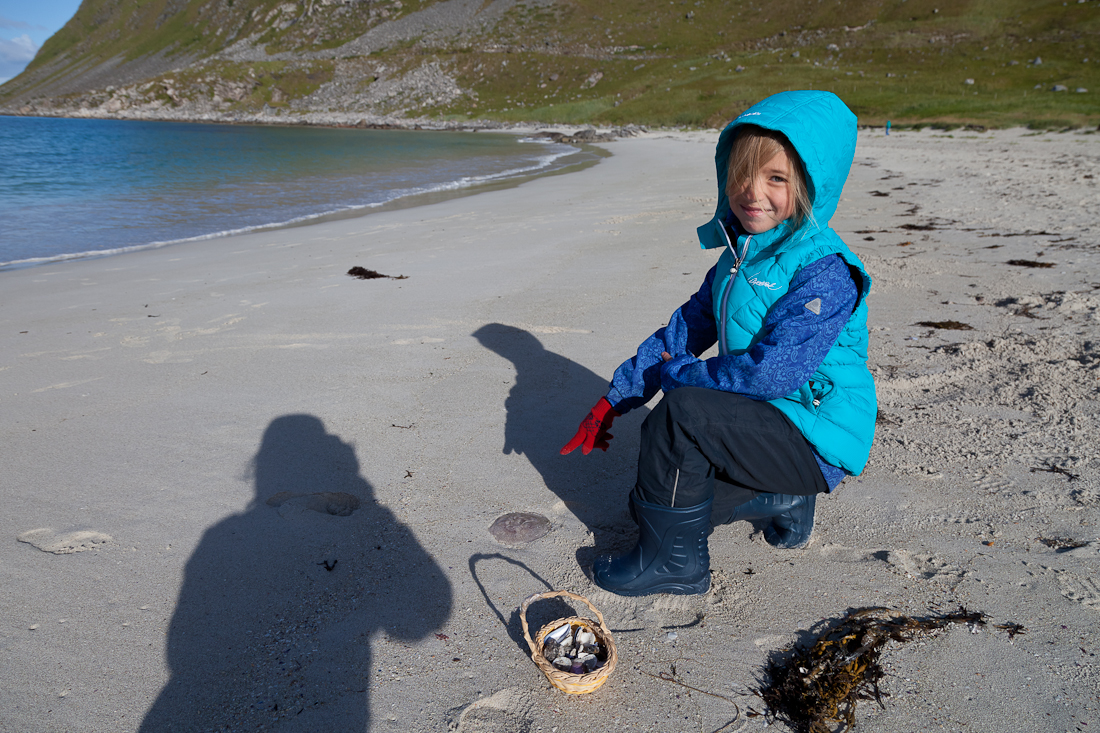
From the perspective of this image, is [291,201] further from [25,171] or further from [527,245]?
→ [25,171]

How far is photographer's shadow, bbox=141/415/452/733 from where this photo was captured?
176 cm

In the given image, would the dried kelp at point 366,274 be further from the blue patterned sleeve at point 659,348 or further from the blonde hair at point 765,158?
the blonde hair at point 765,158

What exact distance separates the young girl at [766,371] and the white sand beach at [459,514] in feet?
1.03

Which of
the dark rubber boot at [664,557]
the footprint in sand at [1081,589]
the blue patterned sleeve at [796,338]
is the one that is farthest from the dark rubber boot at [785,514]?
the footprint in sand at [1081,589]

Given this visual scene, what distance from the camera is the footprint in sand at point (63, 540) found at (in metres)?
2.43

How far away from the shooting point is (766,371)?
6.18ft

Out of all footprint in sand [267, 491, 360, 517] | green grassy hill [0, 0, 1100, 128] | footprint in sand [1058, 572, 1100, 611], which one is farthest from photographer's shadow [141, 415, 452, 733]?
green grassy hill [0, 0, 1100, 128]

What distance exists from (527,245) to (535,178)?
8.98 meters

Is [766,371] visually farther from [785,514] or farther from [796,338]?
[785,514]

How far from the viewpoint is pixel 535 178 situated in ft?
51.3

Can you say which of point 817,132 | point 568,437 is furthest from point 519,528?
point 817,132

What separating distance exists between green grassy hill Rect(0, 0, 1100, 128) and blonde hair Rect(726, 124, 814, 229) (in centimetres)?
2490

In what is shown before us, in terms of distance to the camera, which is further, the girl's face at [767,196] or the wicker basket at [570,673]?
the girl's face at [767,196]

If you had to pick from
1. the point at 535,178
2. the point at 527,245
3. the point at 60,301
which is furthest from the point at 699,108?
the point at 60,301
